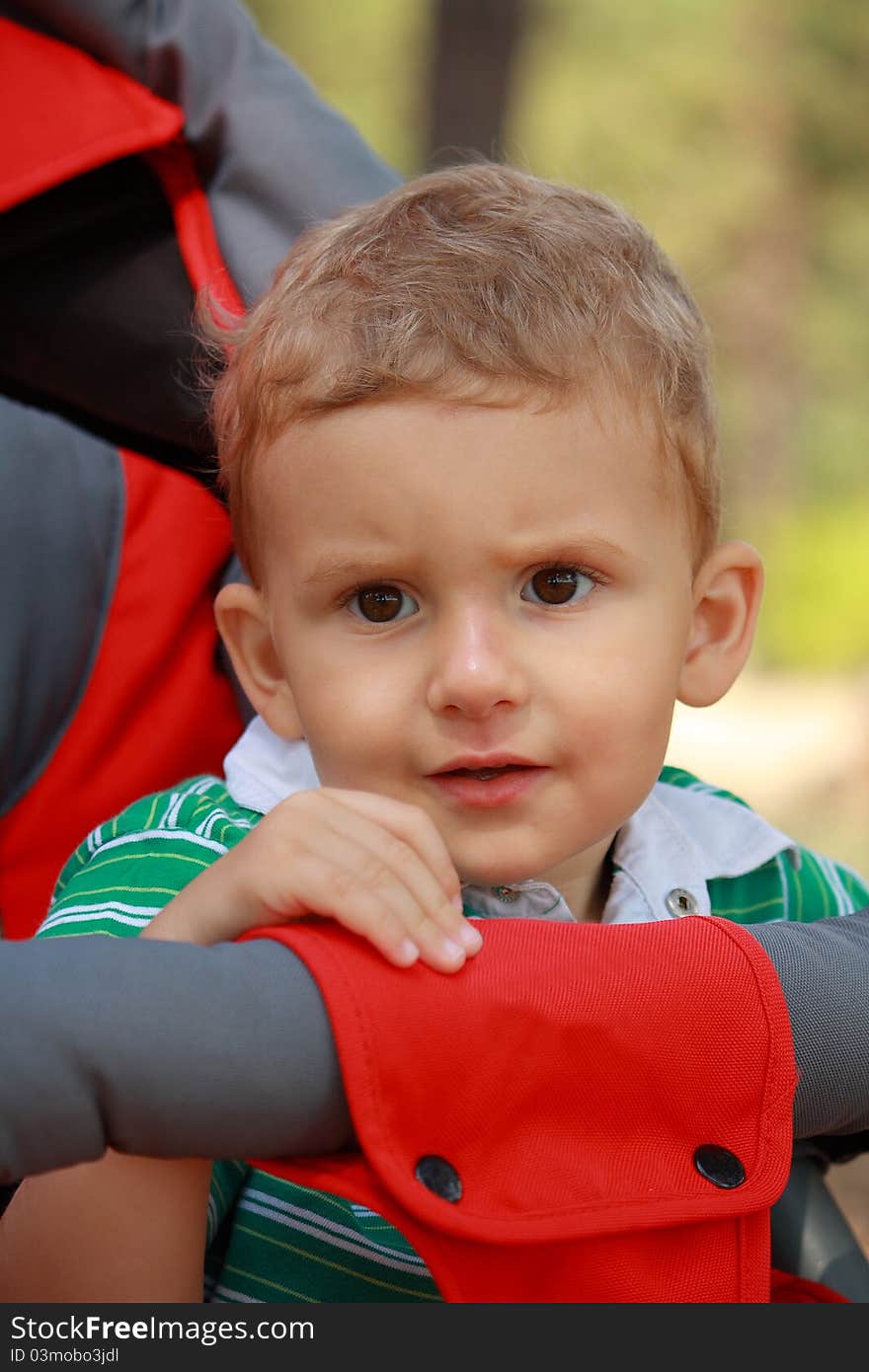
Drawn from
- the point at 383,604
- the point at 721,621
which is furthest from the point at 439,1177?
the point at 721,621

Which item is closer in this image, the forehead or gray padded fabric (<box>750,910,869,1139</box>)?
gray padded fabric (<box>750,910,869,1139</box>)

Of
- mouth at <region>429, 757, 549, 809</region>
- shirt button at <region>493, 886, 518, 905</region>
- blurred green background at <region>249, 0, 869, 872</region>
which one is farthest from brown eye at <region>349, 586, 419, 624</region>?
blurred green background at <region>249, 0, 869, 872</region>

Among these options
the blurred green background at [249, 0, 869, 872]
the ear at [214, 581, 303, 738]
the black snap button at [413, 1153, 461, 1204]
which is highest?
the black snap button at [413, 1153, 461, 1204]

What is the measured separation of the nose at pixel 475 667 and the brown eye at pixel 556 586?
0.05 meters

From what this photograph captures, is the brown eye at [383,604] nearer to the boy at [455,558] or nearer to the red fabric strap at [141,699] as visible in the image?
the boy at [455,558]

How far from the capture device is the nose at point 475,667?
44.7 inches

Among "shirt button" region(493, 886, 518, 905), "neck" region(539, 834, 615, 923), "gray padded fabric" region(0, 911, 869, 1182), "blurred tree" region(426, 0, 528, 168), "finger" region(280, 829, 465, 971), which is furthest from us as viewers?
"blurred tree" region(426, 0, 528, 168)

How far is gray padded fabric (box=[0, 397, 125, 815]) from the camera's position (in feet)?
5.00

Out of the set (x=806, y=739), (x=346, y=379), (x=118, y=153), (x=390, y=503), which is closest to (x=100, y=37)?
(x=118, y=153)

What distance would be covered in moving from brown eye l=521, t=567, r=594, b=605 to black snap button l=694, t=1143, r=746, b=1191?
45 centimetres

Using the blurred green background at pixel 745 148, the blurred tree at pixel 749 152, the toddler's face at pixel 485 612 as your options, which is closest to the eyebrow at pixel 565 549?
the toddler's face at pixel 485 612

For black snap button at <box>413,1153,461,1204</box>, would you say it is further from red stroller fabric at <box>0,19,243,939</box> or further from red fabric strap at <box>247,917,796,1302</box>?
red stroller fabric at <box>0,19,243,939</box>

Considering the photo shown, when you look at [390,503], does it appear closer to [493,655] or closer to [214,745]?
[493,655]

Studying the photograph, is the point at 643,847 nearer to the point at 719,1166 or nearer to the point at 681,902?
the point at 681,902
